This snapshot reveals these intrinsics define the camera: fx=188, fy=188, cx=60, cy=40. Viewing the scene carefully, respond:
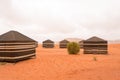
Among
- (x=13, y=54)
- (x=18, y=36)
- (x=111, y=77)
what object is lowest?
(x=111, y=77)

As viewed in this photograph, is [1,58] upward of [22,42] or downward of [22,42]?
downward

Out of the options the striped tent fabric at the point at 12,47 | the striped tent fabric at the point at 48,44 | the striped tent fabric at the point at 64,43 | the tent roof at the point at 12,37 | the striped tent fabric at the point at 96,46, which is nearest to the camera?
A: the striped tent fabric at the point at 12,47

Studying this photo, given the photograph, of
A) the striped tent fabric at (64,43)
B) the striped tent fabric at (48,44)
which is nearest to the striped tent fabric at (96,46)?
the striped tent fabric at (64,43)

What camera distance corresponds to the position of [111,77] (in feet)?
33.3

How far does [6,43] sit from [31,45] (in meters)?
3.32

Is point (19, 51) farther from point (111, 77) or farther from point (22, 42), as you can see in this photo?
point (111, 77)

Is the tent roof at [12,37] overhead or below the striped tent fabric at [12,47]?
overhead

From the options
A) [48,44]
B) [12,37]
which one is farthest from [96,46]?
[48,44]

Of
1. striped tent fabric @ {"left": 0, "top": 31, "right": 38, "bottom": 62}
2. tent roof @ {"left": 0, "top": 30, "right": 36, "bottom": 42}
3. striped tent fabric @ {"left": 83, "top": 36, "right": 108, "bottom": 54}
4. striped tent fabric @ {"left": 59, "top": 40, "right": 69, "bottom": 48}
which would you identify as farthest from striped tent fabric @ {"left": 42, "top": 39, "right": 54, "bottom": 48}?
striped tent fabric @ {"left": 0, "top": 31, "right": 38, "bottom": 62}

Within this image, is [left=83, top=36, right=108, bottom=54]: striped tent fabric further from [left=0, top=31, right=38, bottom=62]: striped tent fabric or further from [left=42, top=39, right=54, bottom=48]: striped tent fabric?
[left=42, top=39, right=54, bottom=48]: striped tent fabric

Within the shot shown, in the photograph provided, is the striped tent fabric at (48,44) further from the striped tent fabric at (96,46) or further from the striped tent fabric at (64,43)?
the striped tent fabric at (96,46)

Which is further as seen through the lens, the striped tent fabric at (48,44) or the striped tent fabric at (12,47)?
the striped tent fabric at (48,44)

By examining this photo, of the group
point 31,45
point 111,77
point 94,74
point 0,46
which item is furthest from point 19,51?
point 111,77

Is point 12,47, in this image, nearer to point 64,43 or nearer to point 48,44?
point 64,43
